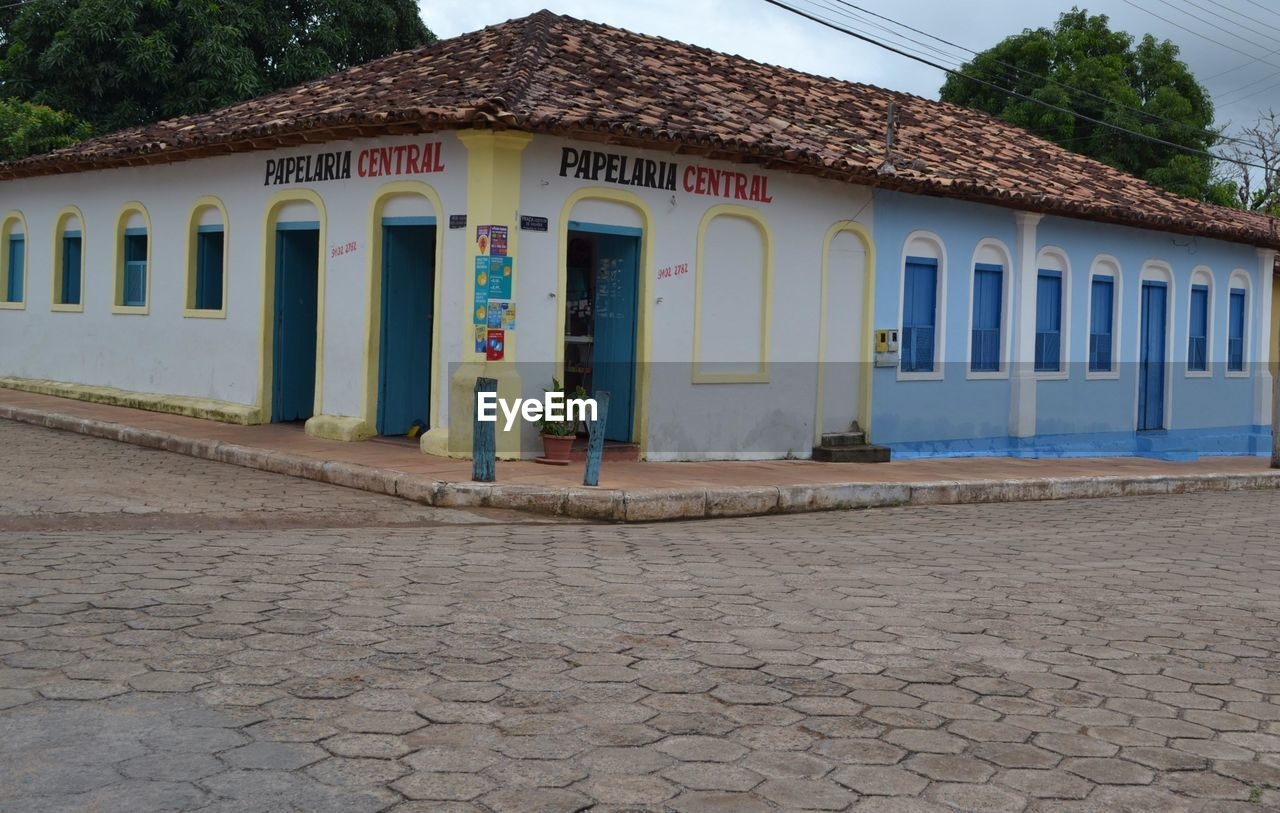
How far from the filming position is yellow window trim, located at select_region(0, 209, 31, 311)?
66.1 ft

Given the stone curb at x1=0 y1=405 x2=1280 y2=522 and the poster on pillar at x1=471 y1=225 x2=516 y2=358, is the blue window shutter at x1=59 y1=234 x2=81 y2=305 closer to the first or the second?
the stone curb at x1=0 y1=405 x2=1280 y2=522

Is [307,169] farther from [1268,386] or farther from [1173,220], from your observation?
[1268,386]

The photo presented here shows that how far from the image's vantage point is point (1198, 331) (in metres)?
21.8

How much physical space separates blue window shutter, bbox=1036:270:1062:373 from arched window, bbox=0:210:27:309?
15.4 metres

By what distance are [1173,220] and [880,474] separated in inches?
327

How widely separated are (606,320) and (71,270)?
9.85m

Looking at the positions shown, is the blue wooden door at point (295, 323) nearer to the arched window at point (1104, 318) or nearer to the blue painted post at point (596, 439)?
the blue painted post at point (596, 439)

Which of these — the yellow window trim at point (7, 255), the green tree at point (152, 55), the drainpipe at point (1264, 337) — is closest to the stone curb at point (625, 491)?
the yellow window trim at point (7, 255)

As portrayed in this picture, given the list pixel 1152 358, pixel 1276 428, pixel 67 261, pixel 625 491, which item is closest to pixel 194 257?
pixel 67 261

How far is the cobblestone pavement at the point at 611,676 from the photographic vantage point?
13.0 feet

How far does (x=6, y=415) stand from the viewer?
16.4m

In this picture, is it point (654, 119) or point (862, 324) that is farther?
point (862, 324)

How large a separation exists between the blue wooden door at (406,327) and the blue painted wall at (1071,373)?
5.46 meters

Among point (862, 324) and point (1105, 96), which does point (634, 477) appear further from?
point (1105, 96)
